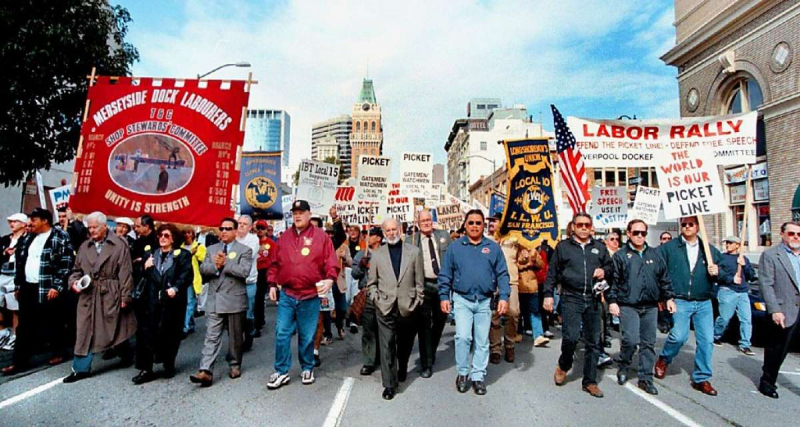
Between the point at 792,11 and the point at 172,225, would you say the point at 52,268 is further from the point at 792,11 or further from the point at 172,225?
the point at 792,11

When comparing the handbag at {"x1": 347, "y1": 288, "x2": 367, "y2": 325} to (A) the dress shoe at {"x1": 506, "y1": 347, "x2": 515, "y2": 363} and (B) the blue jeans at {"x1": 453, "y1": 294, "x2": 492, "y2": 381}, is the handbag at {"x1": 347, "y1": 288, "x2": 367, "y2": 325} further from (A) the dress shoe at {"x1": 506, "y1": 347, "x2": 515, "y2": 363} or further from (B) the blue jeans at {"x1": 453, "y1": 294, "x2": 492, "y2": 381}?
(A) the dress shoe at {"x1": 506, "y1": 347, "x2": 515, "y2": 363}

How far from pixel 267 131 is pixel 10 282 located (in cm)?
15961

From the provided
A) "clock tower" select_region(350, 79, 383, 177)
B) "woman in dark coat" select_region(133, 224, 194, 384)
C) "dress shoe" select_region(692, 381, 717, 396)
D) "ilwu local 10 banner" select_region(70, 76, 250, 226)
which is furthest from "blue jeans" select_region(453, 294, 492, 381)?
"clock tower" select_region(350, 79, 383, 177)

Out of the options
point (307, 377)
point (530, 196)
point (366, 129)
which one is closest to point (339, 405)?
point (307, 377)

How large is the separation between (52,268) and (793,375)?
9595 millimetres

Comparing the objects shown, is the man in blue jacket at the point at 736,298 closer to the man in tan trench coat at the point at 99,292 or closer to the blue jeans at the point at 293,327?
Result: the blue jeans at the point at 293,327

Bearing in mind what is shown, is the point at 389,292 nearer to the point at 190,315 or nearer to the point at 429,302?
the point at 429,302

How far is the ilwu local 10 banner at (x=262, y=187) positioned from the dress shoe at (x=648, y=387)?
9527 mm

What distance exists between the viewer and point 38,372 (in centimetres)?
599

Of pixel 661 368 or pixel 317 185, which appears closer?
pixel 661 368

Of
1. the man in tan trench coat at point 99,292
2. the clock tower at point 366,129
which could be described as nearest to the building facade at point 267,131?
the clock tower at point 366,129

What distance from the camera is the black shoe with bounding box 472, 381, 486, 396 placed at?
540cm

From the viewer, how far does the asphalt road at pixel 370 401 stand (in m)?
4.56

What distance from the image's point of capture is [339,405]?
4.99 meters
